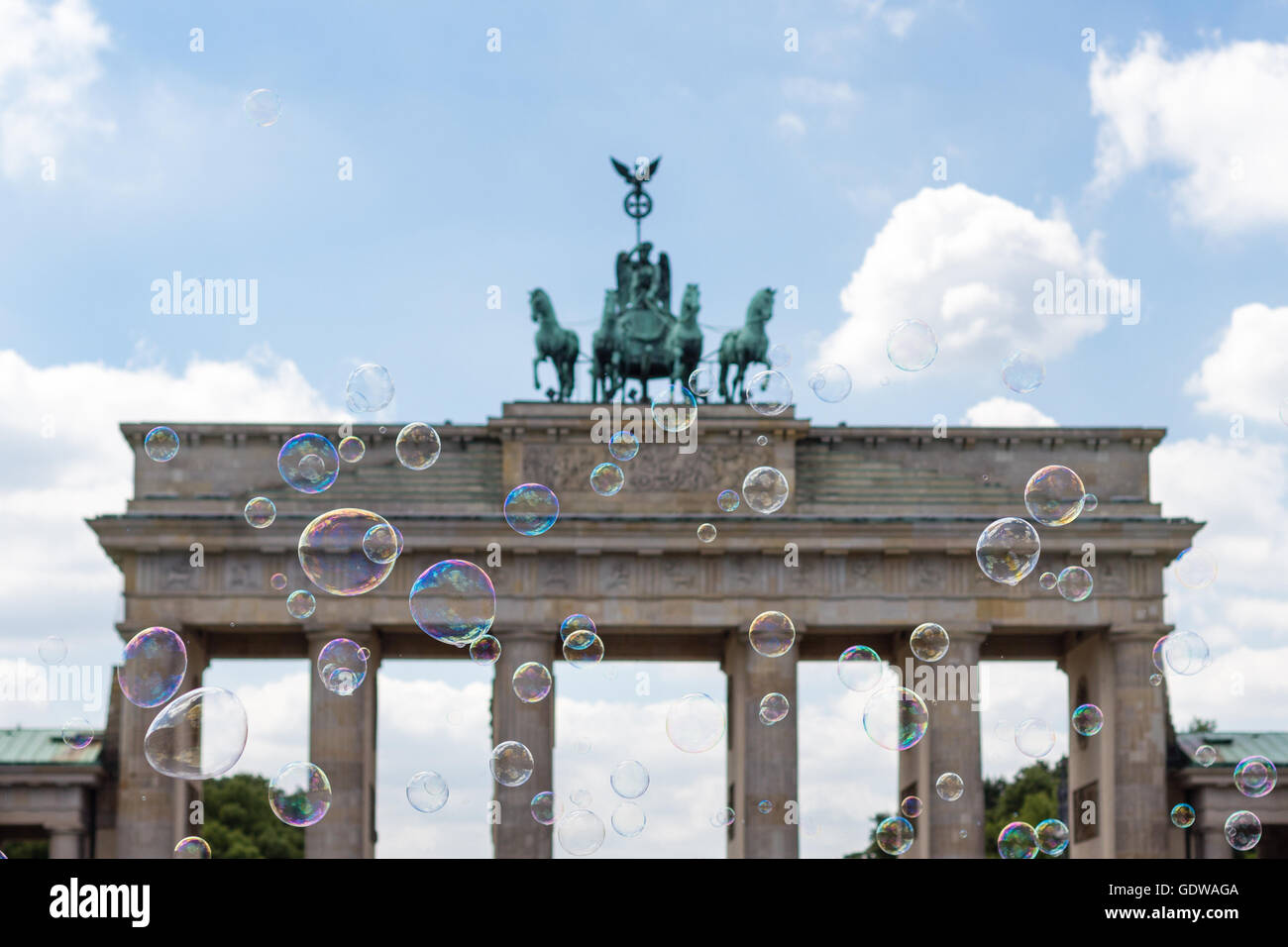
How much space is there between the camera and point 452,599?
106 ft

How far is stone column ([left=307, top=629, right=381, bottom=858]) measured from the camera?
188ft

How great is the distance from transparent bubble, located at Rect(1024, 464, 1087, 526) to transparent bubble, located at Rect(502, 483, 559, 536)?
9025 millimetres

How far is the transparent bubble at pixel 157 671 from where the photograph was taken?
30.4m

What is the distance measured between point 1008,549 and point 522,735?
27.3 metres

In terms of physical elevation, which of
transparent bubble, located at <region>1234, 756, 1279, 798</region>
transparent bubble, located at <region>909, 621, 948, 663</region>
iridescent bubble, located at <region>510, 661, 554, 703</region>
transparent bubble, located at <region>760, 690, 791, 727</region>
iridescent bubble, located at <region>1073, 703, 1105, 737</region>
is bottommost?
transparent bubble, located at <region>1234, 756, 1279, 798</region>

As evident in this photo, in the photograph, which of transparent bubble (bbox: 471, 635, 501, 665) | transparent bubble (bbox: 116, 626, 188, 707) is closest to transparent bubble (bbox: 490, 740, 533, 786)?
transparent bubble (bbox: 471, 635, 501, 665)

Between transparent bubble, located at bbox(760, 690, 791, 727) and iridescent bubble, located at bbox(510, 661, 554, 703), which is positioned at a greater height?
iridescent bubble, located at bbox(510, 661, 554, 703)

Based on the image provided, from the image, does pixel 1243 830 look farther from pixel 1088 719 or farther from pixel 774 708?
pixel 774 708

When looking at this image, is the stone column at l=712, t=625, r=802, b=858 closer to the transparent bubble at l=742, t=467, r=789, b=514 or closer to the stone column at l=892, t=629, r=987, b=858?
the stone column at l=892, t=629, r=987, b=858

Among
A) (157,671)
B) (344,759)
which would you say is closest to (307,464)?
(157,671)

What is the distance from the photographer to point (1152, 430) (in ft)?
201
